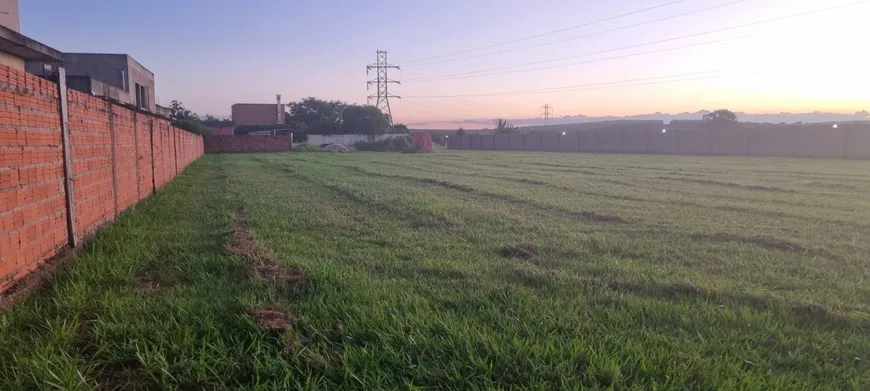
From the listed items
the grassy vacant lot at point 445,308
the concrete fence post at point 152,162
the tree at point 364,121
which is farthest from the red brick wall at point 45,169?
the tree at point 364,121

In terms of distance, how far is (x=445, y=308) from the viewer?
11.8 feet

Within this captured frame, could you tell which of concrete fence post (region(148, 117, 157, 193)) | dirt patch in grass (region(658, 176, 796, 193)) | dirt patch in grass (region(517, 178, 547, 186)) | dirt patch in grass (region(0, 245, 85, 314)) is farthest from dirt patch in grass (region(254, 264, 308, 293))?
dirt patch in grass (region(658, 176, 796, 193))

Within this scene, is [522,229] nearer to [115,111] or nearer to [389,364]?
[389,364]

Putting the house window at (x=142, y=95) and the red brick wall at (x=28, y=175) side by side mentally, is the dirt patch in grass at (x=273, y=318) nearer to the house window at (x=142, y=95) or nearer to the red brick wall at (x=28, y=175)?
the red brick wall at (x=28, y=175)

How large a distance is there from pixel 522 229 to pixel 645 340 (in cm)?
398

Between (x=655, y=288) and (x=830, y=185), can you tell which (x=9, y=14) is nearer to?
(x=655, y=288)

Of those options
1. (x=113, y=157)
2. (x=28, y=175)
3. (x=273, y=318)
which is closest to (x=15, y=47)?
(x=113, y=157)

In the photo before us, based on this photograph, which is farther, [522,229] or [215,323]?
[522,229]

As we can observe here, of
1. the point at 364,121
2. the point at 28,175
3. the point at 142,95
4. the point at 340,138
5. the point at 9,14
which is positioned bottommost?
the point at 28,175

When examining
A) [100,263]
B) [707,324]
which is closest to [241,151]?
[100,263]

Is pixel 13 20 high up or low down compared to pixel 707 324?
up

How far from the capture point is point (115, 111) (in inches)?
267

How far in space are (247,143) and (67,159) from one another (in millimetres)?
41242

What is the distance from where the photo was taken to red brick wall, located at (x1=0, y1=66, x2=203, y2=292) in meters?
3.54
